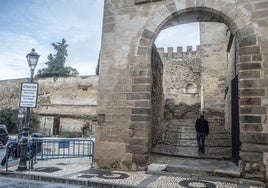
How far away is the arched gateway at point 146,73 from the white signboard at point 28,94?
174 cm

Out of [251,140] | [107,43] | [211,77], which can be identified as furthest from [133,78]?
[211,77]

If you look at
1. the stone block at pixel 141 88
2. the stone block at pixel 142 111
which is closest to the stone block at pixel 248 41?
the stone block at pixel 141 88

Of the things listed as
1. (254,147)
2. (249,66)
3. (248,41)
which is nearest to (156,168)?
(254,147)

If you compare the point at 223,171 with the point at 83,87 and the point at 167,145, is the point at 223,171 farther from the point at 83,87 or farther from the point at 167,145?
the point at 83,87

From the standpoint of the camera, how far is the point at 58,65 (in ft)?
113

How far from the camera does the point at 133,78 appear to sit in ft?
21.9

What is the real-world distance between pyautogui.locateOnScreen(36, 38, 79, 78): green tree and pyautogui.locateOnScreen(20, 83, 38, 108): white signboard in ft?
91.5

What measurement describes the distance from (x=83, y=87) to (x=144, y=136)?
61.4ft

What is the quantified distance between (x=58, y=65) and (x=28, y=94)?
29.2 metres

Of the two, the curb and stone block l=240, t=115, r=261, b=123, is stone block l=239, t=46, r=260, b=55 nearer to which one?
stone block l=240, t=115, r=261, b=123

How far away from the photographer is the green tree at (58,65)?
33.8 metres

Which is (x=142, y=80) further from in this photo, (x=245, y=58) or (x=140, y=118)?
(x=245, y=58)

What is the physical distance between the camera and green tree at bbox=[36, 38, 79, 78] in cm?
3381

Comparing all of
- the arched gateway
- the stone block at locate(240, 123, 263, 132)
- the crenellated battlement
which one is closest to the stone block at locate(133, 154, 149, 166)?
the arched gateway
